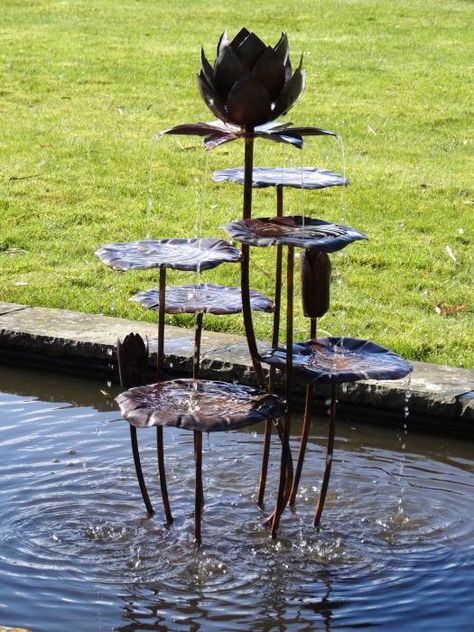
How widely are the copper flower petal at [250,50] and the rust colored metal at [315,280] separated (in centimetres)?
71

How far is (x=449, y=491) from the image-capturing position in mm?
5051

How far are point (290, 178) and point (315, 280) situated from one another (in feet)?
1.12

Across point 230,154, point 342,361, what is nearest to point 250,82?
point 342,361

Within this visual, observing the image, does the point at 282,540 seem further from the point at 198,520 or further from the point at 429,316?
the point at 429,316

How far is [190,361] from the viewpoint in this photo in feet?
19.5

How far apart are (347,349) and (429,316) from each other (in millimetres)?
2501

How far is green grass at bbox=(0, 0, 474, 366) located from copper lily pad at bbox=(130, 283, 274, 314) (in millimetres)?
1786

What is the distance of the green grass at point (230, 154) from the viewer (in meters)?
7.32

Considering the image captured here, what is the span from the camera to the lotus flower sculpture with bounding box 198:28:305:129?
13.2 feet

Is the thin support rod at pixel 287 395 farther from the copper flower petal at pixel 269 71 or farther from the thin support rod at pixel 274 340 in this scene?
the copper flower petal at pixel 269 71

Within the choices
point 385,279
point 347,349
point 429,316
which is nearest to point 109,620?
point 347,349

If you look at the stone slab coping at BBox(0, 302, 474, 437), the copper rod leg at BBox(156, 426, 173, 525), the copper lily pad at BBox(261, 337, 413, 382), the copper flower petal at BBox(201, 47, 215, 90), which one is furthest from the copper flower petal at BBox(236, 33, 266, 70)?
the stone slab coping at BBox(0, 302, 474, 437)

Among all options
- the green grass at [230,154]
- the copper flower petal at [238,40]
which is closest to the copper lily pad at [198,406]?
the copper flower petal at [238,40]

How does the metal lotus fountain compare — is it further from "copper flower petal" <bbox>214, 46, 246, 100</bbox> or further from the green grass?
the green grass
